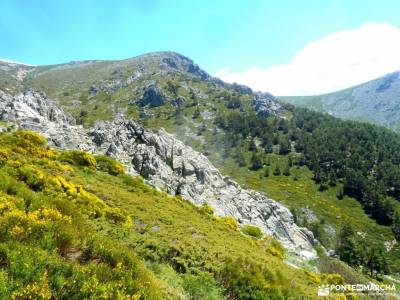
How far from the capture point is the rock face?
175ft

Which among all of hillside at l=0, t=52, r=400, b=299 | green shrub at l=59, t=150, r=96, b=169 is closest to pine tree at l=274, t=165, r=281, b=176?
hillside at l=0, t=52, r=400, b=299

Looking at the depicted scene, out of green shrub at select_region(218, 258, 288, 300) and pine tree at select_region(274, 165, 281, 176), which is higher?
green shrub at select_region(218, 258, 288, 300)

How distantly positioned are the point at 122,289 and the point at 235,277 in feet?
26.5

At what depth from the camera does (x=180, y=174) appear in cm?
6188

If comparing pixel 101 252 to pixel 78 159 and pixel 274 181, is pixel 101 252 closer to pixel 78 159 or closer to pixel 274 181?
pixel 78 159

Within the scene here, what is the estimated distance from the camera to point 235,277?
50.6 feet

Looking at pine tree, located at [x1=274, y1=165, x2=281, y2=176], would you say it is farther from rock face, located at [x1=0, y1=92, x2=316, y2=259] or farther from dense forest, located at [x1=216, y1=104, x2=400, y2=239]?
rock face, located at [x1=0, y1=92, x2=316, y2=259]

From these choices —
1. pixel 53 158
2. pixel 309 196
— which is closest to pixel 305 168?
pixel 309 196

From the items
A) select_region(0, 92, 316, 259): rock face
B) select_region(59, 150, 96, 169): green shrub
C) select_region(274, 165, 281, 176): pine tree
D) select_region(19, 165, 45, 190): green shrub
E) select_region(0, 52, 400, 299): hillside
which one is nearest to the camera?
select_region(19, 165, 45, 190): green shrub

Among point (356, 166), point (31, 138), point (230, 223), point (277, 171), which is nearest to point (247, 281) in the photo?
point (230, 223)

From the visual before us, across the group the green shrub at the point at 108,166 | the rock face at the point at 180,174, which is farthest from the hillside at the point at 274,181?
the green shrub at the point at 108,166

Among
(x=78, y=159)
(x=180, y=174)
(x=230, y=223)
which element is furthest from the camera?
(x=180, y=174)

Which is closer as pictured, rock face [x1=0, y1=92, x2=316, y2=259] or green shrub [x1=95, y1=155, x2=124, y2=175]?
green shrub [x1=95, y1=155, x2=124, y2=175]

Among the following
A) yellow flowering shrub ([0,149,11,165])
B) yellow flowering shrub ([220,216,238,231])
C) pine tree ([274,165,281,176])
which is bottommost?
pine tree ([274,165,281,176])
